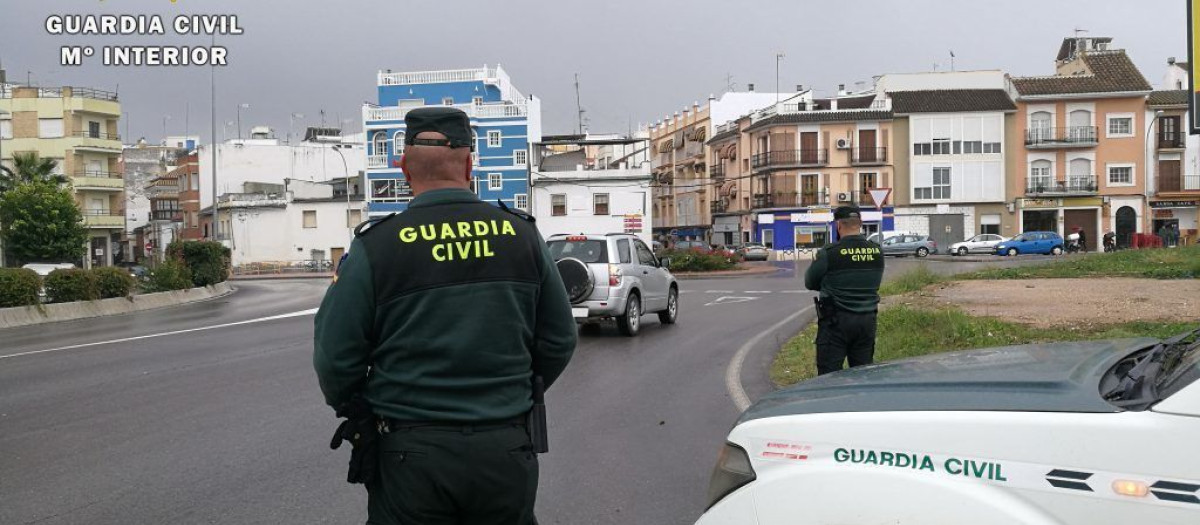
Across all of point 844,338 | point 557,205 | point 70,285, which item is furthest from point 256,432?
point 557,205

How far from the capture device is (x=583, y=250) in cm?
1510

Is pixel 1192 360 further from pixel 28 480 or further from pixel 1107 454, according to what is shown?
pixel 28 480

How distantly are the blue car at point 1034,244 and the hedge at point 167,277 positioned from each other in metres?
43.8

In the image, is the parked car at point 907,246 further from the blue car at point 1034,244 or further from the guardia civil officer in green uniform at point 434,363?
the guardia civil officer in green uniform at point 434,363

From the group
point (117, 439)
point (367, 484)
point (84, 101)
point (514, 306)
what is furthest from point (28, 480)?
point (84, 101)

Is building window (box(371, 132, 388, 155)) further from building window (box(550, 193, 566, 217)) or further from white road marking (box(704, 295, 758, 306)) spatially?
white road marking (box(704, 295, 758, 306))

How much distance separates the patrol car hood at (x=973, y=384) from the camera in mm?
2551

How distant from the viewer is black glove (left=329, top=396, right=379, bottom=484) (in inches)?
105

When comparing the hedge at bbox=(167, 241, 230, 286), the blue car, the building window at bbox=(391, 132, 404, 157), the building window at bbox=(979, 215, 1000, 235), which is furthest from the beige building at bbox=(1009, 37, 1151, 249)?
the hedge at bbox=(167, 241, 230, 286)

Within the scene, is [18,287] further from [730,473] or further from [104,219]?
[104,219]

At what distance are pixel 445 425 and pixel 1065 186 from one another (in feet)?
225

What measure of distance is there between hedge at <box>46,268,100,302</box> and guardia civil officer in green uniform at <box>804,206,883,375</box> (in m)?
19.8

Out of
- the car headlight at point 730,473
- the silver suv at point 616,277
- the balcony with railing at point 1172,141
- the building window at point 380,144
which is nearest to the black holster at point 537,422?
the car headlight at point 730,473

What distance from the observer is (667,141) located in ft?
299
